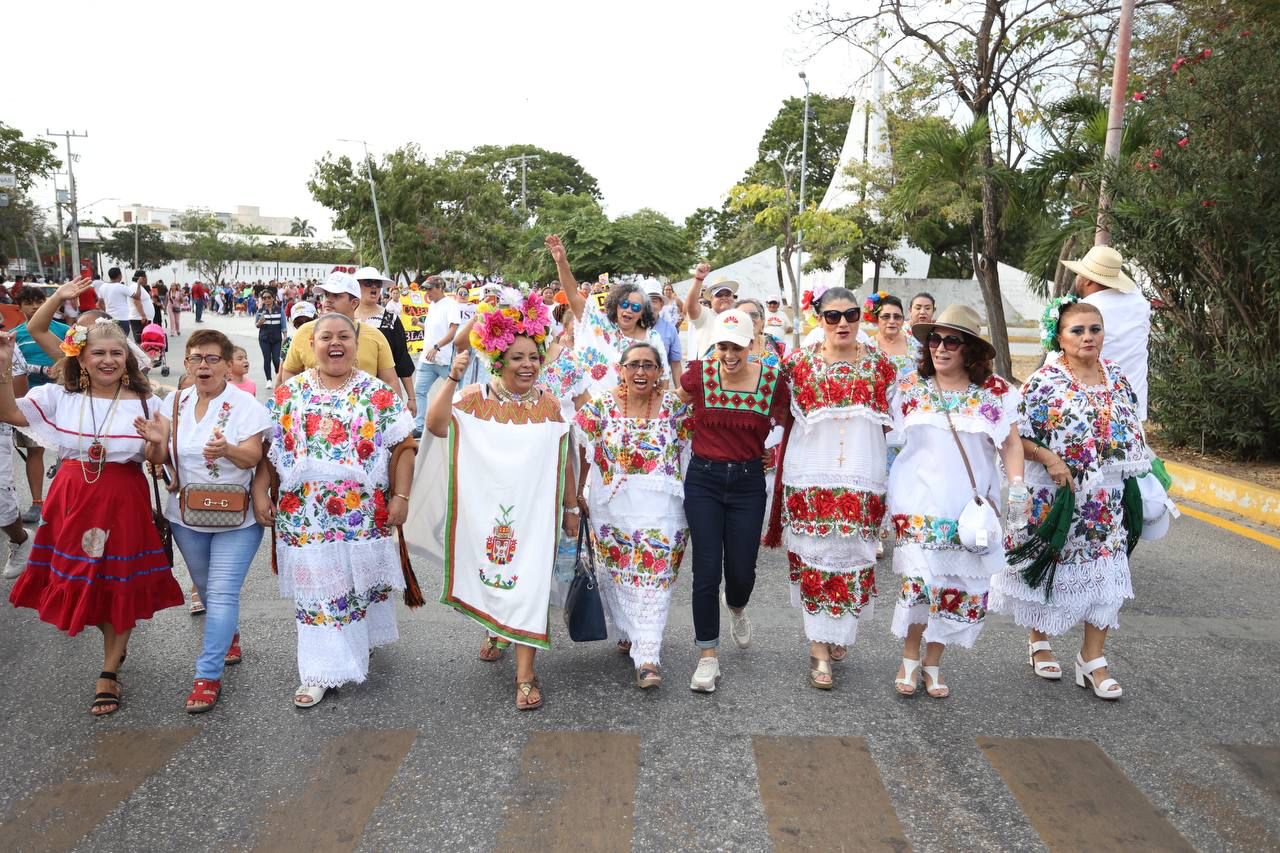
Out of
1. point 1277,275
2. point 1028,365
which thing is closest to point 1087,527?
point 1277,275

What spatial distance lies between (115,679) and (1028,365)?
2241cm

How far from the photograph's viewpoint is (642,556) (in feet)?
15.7

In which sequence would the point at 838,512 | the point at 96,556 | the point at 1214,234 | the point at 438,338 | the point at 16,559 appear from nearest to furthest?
the point at 96,556
the point at 838,512
the point at 16,559
the point at 1214,234
the point at 438,338

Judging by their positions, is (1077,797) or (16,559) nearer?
(1077,797)

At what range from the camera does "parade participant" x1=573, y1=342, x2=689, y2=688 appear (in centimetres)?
472

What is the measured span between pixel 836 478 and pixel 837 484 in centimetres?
3

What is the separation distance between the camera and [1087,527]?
15.5ft

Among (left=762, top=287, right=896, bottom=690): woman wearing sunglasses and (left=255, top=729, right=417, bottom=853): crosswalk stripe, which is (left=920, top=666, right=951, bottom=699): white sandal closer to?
(left=762, top=287, right=896, bottom=690): woman wearing sunglasses

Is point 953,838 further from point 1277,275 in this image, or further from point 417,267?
point 417,267

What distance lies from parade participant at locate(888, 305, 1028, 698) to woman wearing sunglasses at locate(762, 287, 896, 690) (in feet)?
0.60

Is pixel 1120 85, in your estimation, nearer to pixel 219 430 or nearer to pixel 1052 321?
pixel 1052 321

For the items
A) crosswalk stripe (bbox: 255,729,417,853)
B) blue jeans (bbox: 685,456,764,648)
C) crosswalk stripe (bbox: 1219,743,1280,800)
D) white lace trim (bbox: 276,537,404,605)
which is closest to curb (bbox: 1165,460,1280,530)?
crosswalk stripe (bbox: 1219,743,1280,800)

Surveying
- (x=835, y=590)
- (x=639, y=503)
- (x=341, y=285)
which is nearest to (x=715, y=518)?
(x=639, y=503)

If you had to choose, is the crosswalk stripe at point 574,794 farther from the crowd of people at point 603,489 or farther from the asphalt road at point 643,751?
the crowd of people at point 603,489
